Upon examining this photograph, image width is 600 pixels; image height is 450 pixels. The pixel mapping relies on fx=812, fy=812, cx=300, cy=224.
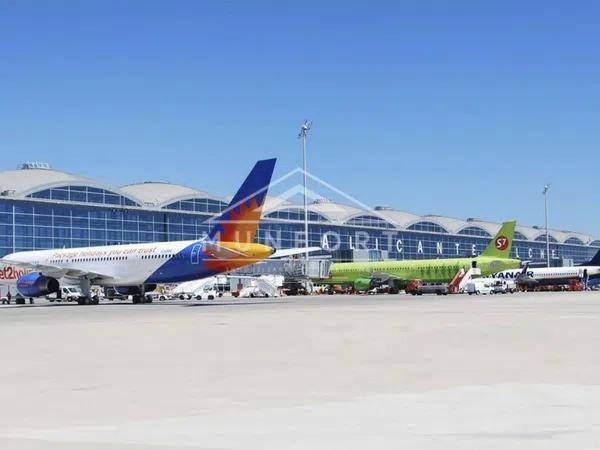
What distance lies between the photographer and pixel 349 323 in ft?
82.3

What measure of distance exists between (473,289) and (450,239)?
83.1 metres

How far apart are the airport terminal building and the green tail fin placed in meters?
33.9

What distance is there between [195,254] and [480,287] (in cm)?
4058

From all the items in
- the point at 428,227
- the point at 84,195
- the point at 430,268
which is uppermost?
the point at 84,195

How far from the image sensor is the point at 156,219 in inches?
4173

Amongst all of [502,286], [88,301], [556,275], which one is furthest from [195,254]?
[556,275]

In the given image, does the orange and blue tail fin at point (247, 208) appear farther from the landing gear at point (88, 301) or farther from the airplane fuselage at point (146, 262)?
the landing gear at point (88, 301)

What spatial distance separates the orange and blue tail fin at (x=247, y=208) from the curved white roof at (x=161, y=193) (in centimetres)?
5480

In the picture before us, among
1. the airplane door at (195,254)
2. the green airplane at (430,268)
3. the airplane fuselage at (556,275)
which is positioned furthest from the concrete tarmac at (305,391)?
the airplane fuselage at (556,275)

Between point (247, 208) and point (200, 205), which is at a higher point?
point (200, 205)

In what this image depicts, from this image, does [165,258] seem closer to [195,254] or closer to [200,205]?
[195,254]

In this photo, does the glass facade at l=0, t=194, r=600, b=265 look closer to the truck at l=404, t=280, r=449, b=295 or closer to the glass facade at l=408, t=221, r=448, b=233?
the glass facade at l=408, t=221, r=448, b=233

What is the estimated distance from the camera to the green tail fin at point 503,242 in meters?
87.6

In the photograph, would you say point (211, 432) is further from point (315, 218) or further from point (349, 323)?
point (315, 218)
